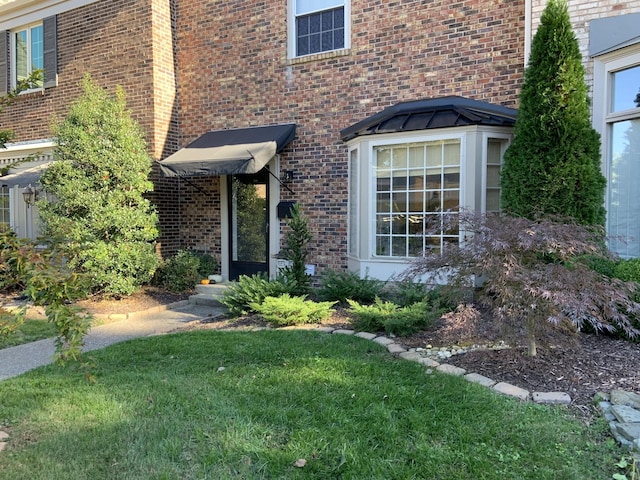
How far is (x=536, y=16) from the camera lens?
638 cm

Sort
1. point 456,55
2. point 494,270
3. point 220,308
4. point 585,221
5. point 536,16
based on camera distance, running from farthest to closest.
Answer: point 220,308, point 456,55, point 536,16, point 585,221, point 494,270

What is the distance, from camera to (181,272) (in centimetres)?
902

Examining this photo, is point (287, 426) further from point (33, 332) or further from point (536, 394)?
point (33, 332)

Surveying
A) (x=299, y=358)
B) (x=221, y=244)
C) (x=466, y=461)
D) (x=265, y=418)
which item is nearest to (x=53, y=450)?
(x=265, y=418)

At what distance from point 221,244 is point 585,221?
21.5ft

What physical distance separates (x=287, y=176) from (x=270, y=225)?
1017 millimetres

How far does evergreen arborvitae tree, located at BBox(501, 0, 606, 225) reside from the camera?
569cm

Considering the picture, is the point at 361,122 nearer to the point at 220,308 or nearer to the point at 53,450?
the point at 220,308

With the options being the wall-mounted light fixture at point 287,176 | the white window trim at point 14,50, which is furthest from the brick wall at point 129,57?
the wall-mounted light fixture at point 287,176

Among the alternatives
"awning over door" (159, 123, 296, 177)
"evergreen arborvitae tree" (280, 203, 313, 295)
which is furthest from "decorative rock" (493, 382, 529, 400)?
"awning over door" (159, 123, 296, 177)

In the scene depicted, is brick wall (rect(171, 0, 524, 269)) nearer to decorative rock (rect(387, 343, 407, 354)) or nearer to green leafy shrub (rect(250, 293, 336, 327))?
green leafy shrub (rect(250, 293, 336, 327))

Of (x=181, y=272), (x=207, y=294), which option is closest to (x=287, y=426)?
(x=207, y=294)

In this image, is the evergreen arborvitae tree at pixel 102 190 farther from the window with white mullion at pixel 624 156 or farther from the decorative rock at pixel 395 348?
the window with white mullion at pixel 624 156

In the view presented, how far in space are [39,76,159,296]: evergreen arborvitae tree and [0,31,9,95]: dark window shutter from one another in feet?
15.6
